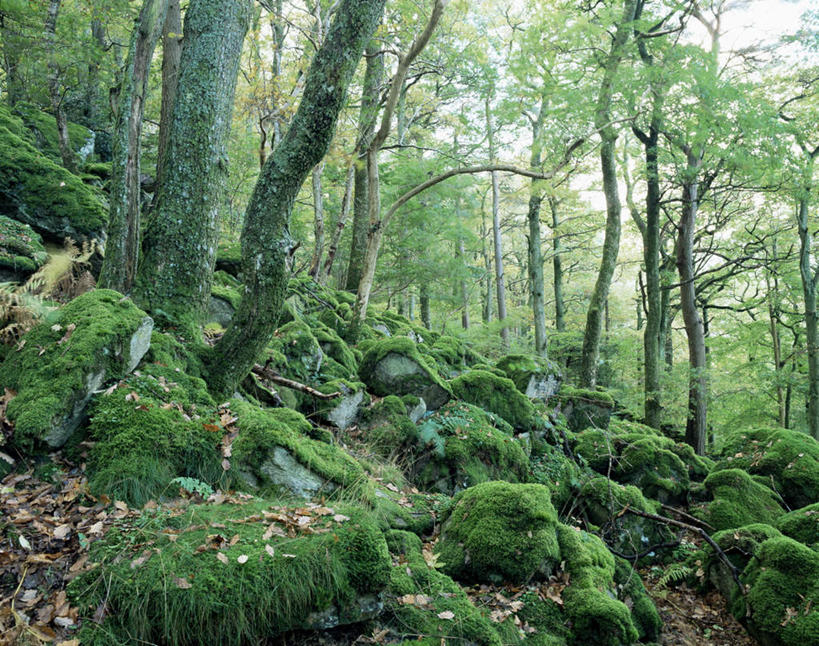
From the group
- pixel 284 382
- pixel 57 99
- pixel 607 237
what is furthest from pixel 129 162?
pixel 607 237

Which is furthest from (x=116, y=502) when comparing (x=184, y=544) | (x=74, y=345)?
(x=74, y=345)

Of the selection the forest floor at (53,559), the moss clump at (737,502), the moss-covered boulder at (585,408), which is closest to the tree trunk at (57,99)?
the forest floor at (53,559)

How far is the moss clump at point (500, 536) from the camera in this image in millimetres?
4227

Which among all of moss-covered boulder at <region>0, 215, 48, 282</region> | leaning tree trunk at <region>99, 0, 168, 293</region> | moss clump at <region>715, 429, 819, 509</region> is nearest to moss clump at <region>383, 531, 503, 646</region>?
leaning tree trunk at <region>99, 0, 168, 293</region>

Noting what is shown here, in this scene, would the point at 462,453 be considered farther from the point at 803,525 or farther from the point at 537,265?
the point at 537,265

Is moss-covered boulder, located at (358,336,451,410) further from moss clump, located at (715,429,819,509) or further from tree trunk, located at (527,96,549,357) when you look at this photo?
tree trunk, located at (527,96,549,357)

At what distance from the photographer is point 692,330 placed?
13133mm

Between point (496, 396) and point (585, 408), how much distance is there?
3138 mm

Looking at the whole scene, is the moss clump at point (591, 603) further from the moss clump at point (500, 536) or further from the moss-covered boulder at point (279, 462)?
the moss-covered boulder at point (279, 462)

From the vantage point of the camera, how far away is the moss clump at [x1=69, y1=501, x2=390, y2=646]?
2559 mm

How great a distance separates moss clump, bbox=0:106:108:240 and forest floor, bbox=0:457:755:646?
17.3 ft

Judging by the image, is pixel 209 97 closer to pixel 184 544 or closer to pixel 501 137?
pixel 184 544

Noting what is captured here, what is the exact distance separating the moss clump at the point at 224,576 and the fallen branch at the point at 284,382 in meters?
2.85

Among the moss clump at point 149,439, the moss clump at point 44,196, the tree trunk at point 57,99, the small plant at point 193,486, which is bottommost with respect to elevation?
the small plant at point 193,486
